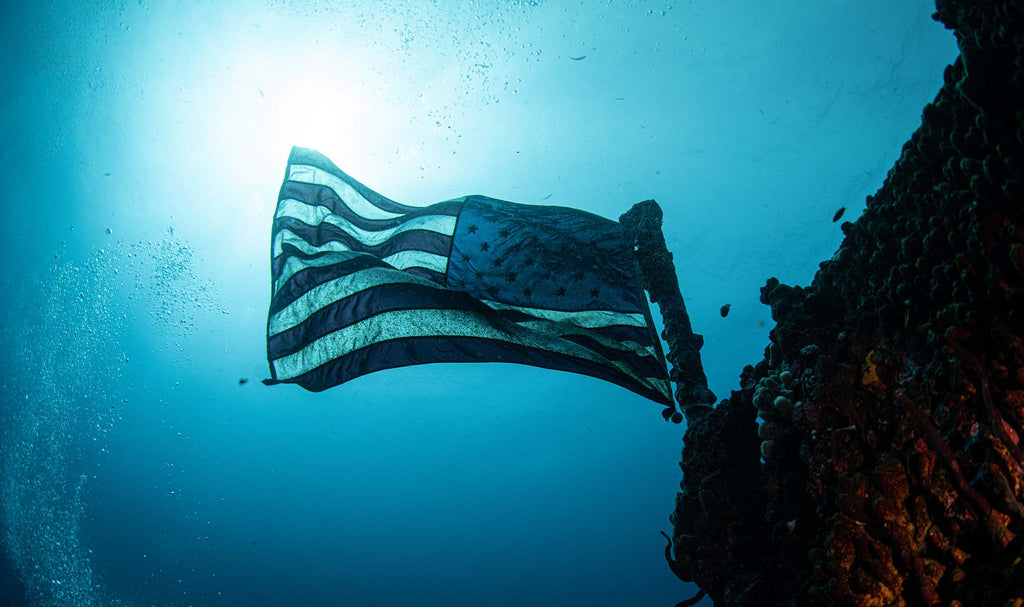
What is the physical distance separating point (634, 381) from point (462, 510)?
6302 cm

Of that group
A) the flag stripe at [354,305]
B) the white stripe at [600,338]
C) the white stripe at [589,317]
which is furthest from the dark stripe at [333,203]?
the white stripe at [600,338]

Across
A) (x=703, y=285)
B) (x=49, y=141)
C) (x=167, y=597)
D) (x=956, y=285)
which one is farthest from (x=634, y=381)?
(x=167, y=597)

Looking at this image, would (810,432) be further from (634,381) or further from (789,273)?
(789,273)

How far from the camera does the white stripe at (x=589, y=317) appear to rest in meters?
5.78

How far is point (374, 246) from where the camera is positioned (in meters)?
6.23

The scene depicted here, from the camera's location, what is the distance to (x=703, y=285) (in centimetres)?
2150

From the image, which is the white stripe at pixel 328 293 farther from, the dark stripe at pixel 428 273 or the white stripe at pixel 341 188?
the white stripe at pixel 341 188

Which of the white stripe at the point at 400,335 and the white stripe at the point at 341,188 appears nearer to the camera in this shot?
the white stripe at the point at 400,335

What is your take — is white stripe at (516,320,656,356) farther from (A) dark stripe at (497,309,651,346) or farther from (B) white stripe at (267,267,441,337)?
(B) white stripe at (267,267,441,337)

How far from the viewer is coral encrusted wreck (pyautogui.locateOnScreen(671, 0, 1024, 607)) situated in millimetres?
2557

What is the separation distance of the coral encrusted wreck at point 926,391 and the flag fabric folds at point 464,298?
205 centimetres

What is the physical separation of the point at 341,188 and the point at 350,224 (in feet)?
1.79

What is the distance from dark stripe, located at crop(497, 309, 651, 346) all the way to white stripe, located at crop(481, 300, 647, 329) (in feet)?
0.13

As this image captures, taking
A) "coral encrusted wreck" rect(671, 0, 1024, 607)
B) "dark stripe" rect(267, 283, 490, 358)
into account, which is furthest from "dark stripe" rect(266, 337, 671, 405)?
"coral encrusted wreck" rect(671, 0, 1024, 607)
